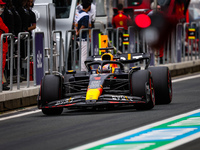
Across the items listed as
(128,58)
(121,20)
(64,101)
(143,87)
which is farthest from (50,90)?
(121,20)

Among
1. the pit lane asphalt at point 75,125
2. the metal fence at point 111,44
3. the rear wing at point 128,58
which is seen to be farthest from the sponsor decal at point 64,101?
the metal fence at point 111,44

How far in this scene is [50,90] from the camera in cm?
1220

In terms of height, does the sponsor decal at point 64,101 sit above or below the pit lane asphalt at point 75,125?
above

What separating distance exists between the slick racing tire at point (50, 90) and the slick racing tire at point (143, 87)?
4.05 ft

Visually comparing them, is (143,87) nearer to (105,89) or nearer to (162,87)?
(105,89)

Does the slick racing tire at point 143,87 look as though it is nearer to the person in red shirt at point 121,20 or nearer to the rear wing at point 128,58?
the rear wing at point 128,58

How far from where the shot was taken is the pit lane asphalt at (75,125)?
883cm

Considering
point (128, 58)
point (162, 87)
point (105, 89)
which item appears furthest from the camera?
point (128, 58)

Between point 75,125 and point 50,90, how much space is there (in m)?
1.89

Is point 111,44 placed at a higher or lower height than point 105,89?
higher

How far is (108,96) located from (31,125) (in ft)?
5.11

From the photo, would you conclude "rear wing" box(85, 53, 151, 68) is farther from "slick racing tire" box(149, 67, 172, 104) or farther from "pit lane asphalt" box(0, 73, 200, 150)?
"pit lane asphalt" box(0, 73, 200, 150)

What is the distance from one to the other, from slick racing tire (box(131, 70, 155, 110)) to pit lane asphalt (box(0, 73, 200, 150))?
0.45 ft

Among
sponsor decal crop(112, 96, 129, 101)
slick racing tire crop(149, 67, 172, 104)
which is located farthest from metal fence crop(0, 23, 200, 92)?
sponsor decal crop(112, 96, 129, 101)
